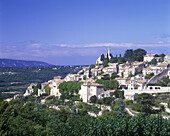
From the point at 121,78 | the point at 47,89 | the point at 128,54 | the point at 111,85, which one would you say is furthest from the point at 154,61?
the point at 47,89

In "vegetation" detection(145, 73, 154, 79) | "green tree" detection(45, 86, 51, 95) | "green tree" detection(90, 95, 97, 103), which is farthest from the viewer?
"green tree" detection(45, 86, 51, 95)

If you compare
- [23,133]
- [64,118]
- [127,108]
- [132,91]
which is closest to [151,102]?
[127,108]

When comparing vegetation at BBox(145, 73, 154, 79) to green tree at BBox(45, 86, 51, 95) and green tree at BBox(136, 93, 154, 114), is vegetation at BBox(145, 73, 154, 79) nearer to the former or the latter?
green tree at BBox(136, 93, 154, 114)

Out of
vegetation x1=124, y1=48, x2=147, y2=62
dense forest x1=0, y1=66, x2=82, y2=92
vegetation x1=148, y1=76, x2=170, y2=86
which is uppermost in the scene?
vegetation x1=124, y1=48, x2=147, y2=62

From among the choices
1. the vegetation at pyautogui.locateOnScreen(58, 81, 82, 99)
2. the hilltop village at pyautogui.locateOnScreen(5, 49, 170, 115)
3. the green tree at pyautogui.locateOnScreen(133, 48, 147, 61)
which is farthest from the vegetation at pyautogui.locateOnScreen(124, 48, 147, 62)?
the vegetation at pyautogui.locateOnScreen(58, 81, 82, 99)

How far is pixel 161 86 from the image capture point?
48688 mm

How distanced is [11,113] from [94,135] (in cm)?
1366

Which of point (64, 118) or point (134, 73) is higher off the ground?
point (134, 73)

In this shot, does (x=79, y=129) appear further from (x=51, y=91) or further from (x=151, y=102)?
(x=51, y=91)

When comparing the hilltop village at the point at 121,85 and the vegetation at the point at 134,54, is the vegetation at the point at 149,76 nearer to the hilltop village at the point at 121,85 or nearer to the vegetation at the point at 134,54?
the hilltop village at the point at 121,85

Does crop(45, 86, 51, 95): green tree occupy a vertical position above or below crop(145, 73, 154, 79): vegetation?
below

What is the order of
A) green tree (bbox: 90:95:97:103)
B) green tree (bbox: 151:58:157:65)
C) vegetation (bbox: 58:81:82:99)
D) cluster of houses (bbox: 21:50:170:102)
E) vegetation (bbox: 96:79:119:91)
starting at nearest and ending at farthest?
1. green tree (bbox: 90:95:97:103)
2. cluster of houses (bbox: 21:50:170:102)
3. vegetation (bbox: 96:79:119:91)
4. vegetation (bbox: 58:81:82:99)
5. green tree (bbox: 151:58:157:65)

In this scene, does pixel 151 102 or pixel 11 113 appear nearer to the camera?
pixel 11 113

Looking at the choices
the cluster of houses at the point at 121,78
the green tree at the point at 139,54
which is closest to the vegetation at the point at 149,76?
the cluster of houses at the point at 121,78
